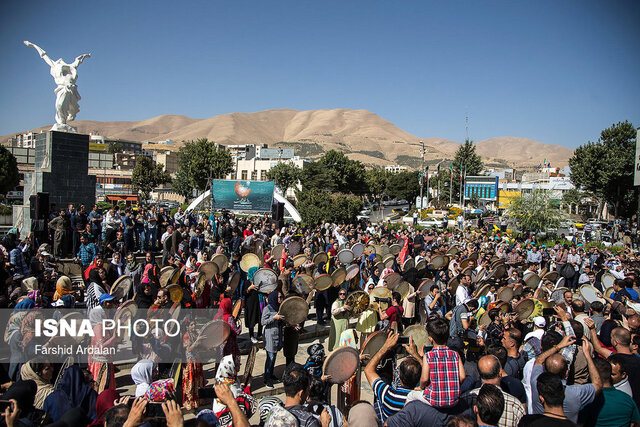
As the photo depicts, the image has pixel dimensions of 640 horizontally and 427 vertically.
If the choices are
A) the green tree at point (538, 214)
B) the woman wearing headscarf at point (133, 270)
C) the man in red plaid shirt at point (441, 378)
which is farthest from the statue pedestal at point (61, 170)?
the green tree at point (538, 214)

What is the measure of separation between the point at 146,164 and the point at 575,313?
69811mm

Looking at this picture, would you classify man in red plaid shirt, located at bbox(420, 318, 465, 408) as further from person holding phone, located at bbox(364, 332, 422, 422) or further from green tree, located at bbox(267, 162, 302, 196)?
green tree, located at bbox(267, 162, 302, 196)

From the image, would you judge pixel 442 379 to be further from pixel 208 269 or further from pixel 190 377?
pixel 208 269

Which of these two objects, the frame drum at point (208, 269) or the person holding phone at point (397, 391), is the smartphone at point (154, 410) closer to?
the person holding phone at point (397, 391)

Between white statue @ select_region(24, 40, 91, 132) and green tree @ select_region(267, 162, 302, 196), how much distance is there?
55.5 m

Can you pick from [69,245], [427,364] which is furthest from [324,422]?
[69,245]

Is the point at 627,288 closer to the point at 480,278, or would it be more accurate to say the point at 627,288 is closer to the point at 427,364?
the point at 480,278

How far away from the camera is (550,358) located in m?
4.68

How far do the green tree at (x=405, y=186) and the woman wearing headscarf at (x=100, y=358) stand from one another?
81.9m

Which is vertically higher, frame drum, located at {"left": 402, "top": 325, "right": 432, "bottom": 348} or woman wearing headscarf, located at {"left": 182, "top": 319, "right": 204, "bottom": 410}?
frame drum, located at {"left": 402, "top": 325, "right": 432, "bottom": 348}

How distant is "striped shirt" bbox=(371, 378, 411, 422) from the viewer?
4.13m

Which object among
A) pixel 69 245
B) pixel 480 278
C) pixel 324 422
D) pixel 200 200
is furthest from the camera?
pixel 200 200

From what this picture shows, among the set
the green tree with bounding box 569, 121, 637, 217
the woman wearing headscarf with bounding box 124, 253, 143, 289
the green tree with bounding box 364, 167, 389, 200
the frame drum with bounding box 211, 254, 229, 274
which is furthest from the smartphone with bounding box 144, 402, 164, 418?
the green tree with bounding box 364, 167, 389, 200

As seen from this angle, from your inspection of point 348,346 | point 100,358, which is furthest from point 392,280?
point 100,358
